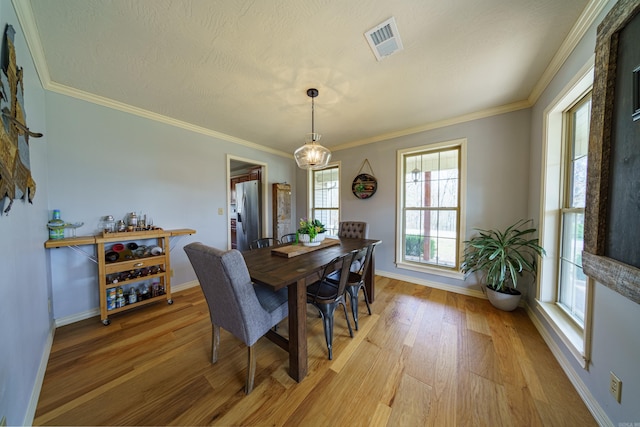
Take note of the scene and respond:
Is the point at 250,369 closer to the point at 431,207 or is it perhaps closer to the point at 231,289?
the point at 231,289

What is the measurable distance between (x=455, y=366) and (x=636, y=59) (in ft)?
6.84

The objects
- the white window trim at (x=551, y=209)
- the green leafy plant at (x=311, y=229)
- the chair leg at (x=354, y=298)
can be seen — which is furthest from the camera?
the green leafy plant at (x=311, y=229)

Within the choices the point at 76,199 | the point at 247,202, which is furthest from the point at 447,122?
the point at 76,199

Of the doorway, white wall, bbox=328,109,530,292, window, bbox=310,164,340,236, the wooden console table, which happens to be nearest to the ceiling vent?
white wall, bbox=328,109,530,292

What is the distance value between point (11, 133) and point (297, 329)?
1966 millimetres

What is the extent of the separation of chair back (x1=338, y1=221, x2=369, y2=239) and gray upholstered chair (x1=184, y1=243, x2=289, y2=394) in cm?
189

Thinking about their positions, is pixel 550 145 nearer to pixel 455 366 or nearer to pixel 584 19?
pixel 584 19

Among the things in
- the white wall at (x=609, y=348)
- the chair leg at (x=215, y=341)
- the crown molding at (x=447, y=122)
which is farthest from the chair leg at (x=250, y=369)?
the crown molding at (x=447, y=122)

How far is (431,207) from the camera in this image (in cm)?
314

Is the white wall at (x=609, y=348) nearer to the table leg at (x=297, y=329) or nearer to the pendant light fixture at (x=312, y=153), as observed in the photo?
the table leg at (x=297, y=329)

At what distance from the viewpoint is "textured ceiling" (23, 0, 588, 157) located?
1.28 m

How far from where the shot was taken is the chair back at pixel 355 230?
3092 mm

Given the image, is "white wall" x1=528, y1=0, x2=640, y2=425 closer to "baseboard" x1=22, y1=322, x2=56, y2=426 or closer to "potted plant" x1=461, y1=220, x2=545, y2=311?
"potted plant" x1=461, y1=220, x2=545, y2=311

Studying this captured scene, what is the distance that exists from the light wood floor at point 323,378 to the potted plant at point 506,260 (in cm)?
24
